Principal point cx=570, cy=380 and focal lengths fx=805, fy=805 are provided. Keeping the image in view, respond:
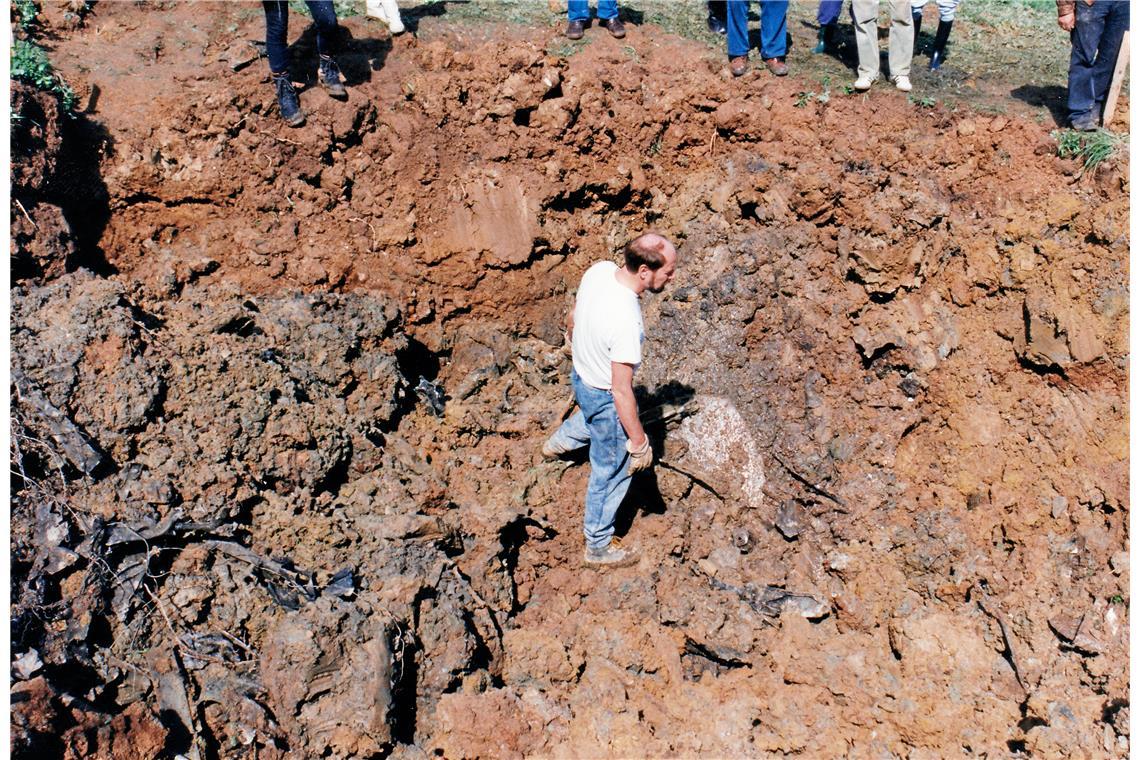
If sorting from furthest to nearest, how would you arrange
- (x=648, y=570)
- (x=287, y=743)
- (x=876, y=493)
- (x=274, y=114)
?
1. (x=274, y=114)
2. (x=876, y=493)
3. (x=648, y=570)
4. (x=287, y=743)

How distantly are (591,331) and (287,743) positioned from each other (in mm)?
1987

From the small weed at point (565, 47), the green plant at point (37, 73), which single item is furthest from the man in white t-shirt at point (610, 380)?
the green plant at point (37, 73)

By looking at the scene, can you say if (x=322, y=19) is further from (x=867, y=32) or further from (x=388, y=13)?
(x=867, y=32)

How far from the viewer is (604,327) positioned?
11.0 feet

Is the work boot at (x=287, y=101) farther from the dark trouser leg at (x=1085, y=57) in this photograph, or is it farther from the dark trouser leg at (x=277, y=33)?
the dark trouser leg at (x=1085, y=57)

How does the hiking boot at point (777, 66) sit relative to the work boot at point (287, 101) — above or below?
below

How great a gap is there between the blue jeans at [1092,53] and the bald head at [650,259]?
3137 millimetres

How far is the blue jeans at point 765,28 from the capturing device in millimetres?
5340

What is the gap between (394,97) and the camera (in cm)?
512

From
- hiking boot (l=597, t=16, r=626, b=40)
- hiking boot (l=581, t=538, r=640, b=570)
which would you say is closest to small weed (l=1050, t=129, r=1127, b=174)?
hiking boot (l=597, t=16, r=626, b=40)

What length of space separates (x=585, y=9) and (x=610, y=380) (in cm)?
338

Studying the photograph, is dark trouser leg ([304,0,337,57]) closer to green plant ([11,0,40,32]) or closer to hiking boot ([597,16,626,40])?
green plant ([11,0,40,32])

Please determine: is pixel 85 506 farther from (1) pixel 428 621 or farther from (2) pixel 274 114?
(2) pixel 274 114

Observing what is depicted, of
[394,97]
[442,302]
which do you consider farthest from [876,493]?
[394,97]
